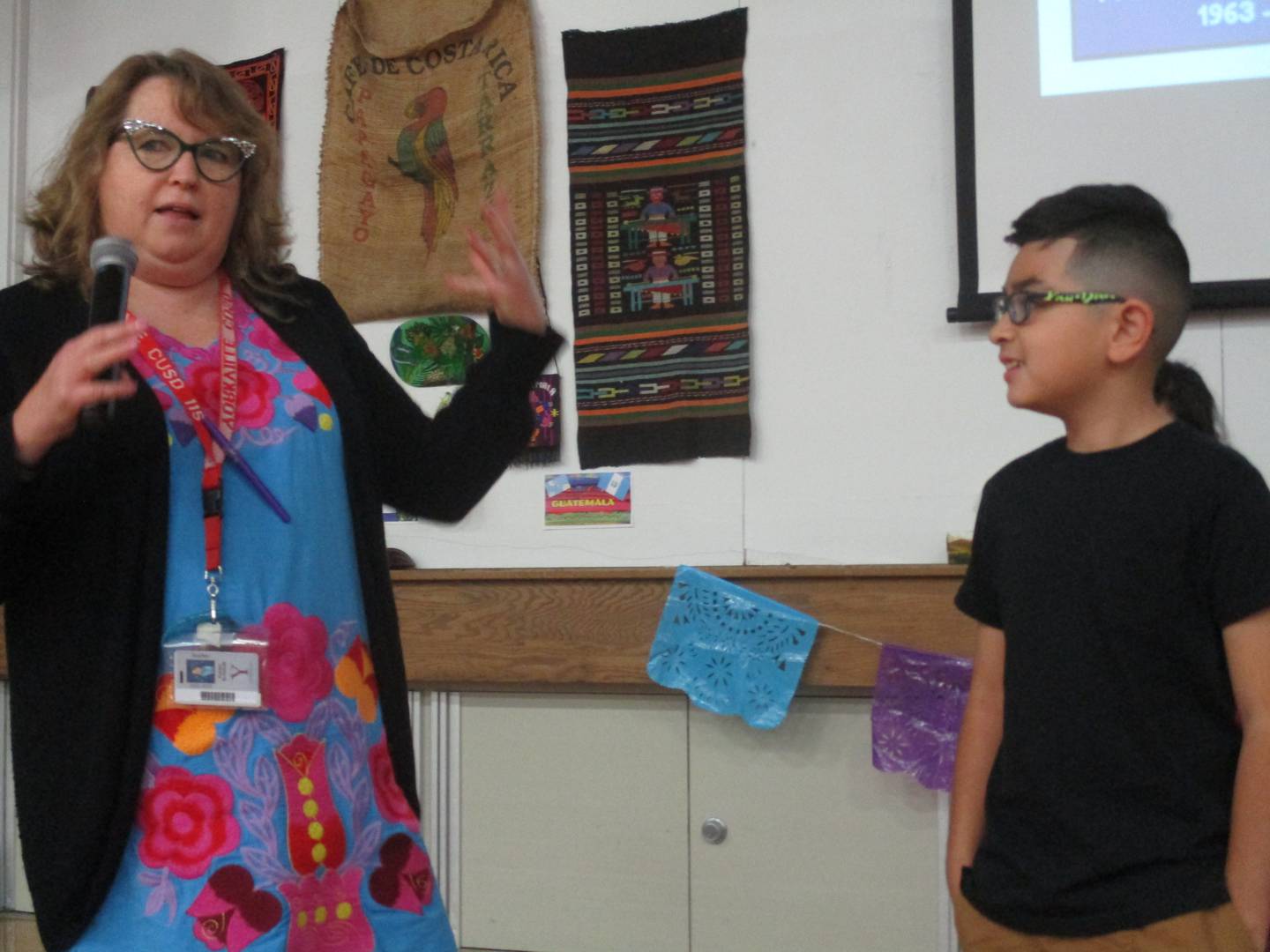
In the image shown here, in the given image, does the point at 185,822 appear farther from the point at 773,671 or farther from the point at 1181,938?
the point at 773,671

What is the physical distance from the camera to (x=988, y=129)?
2645 mm

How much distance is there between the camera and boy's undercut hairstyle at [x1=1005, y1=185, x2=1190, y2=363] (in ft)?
4.59

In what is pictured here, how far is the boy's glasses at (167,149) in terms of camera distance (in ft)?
3.99

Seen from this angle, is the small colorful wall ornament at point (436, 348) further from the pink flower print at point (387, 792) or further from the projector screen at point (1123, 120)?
the pink flower print at point (387, 792)

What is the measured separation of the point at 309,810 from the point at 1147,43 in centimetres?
233

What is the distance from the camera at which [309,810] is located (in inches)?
42.8

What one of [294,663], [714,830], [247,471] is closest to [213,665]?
[294,663]

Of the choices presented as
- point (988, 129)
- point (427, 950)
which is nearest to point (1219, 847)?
point (427, 950)

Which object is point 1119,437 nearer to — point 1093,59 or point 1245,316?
point 1245,316

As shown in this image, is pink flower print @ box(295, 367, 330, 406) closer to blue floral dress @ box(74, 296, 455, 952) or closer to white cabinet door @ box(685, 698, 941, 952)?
blue floral dress @ box(74, 296, 455, 952)

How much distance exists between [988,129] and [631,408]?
100 cm

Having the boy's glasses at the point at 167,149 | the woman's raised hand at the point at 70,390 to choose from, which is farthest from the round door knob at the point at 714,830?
A: the woman's raised hand at the point at 70,390

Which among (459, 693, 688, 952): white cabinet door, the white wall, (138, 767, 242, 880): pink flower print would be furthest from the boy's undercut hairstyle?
(459, 693, 688, 952): white cabinet door

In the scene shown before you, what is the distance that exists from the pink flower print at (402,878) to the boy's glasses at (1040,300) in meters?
0.89
